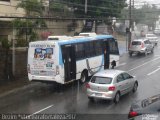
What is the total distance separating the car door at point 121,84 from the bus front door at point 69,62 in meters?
4.03

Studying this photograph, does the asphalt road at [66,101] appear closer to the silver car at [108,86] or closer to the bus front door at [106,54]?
the silver car at [108,86]

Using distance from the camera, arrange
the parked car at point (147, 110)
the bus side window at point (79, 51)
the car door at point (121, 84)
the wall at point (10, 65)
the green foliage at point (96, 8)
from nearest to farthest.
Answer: the parked car at point (147, 110) → the car door at point (121, 84) → the bus side window at point (79, 51) → the wall at point (10, 65) → the green foliage at point (96, 8)

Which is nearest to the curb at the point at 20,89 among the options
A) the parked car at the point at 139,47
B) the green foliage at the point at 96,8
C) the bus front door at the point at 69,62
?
the bus front door at the point at 69,62

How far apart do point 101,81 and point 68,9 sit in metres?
27.3

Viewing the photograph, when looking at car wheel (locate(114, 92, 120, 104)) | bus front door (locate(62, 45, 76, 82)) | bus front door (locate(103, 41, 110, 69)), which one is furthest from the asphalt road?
bus front door (locate(103, 41, 110, 69))

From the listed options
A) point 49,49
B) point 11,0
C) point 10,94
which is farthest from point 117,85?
point 11,0

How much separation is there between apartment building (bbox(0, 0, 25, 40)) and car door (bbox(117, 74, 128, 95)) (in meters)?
15.8

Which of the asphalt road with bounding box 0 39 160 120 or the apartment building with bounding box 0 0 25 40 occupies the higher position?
the apartment building with bounding box 0 0 25 40

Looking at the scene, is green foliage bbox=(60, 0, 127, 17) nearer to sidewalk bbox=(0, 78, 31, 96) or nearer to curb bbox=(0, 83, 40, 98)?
sidewalk bbox=(0, 78, 31, 96)

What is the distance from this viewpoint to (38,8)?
115 feet

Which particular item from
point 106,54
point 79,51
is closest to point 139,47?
point 106,54

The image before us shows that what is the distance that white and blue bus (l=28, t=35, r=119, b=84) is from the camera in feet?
71.5

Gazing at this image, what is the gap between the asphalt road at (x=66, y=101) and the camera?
17672 millimetres

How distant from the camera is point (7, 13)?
3303 cm
